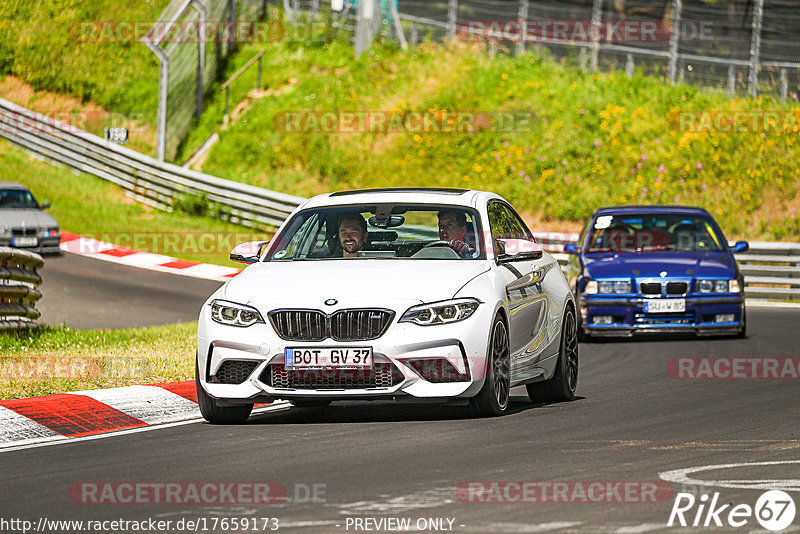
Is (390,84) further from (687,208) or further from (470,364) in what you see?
(470,364)

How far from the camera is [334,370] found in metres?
9.02

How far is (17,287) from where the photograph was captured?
14375 millimetres

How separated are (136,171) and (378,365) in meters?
24.7

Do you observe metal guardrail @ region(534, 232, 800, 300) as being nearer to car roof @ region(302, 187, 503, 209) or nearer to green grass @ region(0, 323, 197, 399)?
green grass @ region(0, 323, 197, 399)

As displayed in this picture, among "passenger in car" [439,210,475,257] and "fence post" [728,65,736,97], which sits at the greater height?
"fence post" [728,65,736,97]

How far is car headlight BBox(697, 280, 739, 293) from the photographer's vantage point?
53.4ft

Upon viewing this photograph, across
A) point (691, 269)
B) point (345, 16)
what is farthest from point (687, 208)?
point (345, 16)

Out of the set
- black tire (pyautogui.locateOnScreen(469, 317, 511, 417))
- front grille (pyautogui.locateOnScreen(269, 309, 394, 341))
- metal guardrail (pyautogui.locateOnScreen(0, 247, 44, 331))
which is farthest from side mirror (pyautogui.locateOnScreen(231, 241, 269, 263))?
metal guardrail (pyautogui.locateOnScreen(0, 247, 44, 331))

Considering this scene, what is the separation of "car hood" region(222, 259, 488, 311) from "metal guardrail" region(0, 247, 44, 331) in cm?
524

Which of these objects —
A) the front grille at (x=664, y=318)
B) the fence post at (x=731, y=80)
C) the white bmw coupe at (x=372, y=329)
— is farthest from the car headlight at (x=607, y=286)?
the fence post at (x=731, y=80)

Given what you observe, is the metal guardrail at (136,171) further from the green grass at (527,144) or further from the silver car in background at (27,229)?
the silver car in background at (27,229)

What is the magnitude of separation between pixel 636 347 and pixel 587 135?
60.8 feet

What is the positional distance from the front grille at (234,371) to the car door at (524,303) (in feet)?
5.88

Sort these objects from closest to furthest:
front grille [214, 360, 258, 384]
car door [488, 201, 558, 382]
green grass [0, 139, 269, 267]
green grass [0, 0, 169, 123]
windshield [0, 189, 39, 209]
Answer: front grille [214, 360, 258, 384]
car door [488, 201, 558, 382]
windshield [0, 189, 39, 209]
green grass [0, 139, 269, 267]
green grass [0, 0, 169, 123]
